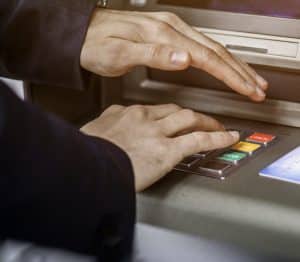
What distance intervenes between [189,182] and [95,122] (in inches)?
7.6

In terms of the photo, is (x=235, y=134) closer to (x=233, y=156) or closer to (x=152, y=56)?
(x=233, y=156)

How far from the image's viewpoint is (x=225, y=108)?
104 centimetres

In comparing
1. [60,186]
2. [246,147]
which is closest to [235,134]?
[246,147]

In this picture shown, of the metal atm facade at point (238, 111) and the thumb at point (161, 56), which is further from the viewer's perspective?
the thumb at point (161, 56)

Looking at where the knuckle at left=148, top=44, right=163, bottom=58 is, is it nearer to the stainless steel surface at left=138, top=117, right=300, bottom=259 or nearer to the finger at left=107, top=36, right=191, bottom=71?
the finger at left=107, top=36, right=191, bottom=71

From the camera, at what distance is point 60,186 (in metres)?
0.67

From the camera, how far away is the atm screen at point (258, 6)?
0.96m

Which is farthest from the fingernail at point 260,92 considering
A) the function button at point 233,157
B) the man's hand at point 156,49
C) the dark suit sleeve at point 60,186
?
A: the dark suit sleeve at point 60,186

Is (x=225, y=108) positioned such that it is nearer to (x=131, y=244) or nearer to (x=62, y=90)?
(x=62, y=90)

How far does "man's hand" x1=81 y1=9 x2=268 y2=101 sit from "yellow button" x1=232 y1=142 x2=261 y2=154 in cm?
7

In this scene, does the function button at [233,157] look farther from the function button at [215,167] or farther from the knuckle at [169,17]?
the knuckle at [169,17]

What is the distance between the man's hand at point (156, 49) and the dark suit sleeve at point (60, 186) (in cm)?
21

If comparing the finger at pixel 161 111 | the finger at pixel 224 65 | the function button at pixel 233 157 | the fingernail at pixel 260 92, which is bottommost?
the function button at pixel 233 157

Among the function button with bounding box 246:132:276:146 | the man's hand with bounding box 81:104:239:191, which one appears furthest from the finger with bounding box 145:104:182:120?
the function button with bounding box 246:132:276:146
